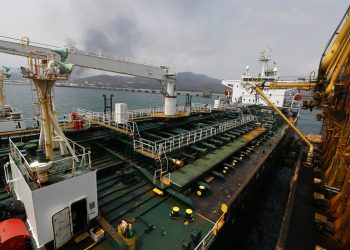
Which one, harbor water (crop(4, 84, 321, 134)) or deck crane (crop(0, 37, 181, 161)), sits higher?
deck crane (crop(0, 37, 181, 161))

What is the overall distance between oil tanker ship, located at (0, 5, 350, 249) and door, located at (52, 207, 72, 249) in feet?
0.14

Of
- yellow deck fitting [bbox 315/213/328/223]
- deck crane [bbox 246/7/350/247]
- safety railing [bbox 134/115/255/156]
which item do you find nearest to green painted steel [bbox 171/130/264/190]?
safety railing [bbox 134/115/255/156]

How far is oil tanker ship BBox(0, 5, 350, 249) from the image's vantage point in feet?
24.3

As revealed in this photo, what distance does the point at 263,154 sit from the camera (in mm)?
20453

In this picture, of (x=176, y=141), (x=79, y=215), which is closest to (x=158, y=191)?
(x=79, y=215)

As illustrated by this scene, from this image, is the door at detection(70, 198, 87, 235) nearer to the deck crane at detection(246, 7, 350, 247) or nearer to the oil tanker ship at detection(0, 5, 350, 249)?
the oil tanker ship at detection(0, 5, 350, 249)

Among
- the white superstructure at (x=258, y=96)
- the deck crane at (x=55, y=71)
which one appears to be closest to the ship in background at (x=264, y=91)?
the white superstructure at (x=258, y=96)

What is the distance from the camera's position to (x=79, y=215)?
8.34m

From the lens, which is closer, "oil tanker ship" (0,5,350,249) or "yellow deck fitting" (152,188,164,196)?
"oil tanker ship" (0,5,350,249)

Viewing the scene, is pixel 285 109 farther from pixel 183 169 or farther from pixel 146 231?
pixel 146 231

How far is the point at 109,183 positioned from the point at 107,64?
10275mm

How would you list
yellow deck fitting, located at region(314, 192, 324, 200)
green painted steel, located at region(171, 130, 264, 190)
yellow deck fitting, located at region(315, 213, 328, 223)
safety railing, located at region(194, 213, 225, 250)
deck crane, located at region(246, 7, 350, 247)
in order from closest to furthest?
safety railing, located at region(194, 213, 225, 250), deck crane, located at region(246, 7, 350, 247), yellow deck fitting, located at region(315, 213, 328, 223), green painted steel, located at region(171, 130, 264, 190), yellow deck fitting, located at region(314, 192, 324, 200)

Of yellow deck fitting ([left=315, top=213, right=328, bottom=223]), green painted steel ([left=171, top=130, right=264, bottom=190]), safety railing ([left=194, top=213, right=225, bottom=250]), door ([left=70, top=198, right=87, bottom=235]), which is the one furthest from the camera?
green painted steel ([left=171, top=130, right=264, bottom=190])

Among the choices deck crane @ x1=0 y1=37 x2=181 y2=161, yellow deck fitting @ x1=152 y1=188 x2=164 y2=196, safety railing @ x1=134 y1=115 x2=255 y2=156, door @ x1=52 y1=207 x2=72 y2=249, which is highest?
deck crane @ x1=0 y1=37 x2=181 y2=161
